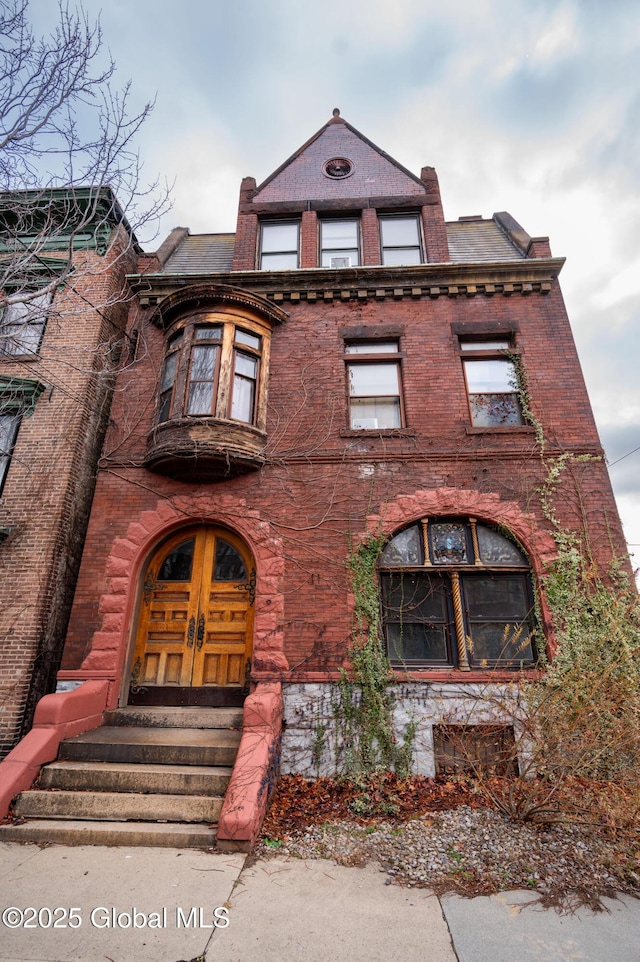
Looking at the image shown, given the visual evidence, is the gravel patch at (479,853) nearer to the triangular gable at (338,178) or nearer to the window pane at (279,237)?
the window pane at (279,237)

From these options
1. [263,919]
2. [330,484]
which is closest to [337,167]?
[330,484]

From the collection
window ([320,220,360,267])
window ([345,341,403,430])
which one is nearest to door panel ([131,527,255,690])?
window ([345,341,403,430])

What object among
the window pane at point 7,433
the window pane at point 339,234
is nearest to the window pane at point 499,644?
the window pane at point 339,234

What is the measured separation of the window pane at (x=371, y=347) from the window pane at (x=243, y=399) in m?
2.07

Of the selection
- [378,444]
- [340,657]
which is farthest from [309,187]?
[340,657]

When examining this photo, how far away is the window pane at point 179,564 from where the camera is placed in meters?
7.88

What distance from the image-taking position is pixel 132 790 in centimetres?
521

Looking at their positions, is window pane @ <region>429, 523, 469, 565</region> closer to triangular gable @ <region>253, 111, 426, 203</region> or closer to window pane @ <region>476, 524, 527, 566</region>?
window pane @ <region>476, 524, 527, 566</region>

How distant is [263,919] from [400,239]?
11.4 meters

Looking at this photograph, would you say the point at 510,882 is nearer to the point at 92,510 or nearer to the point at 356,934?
the point at 356,934

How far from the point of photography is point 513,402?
865 centimetres

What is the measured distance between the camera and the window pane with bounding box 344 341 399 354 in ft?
29.8

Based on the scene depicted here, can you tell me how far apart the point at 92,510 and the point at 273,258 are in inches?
263

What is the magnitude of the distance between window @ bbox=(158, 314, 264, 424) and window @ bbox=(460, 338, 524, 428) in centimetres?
407
